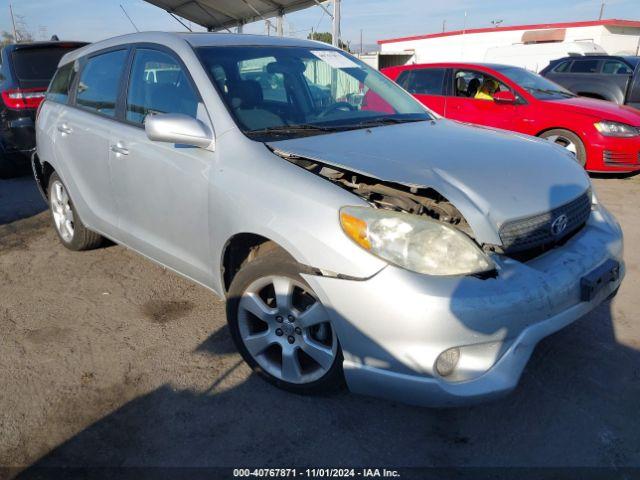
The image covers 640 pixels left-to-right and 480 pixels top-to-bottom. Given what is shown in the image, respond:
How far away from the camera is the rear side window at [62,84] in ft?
13.5

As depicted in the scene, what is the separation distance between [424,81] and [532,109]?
1875 millimetres

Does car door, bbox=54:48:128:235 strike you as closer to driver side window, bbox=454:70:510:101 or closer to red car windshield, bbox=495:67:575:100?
driver side window, bbox=454:70:510:101

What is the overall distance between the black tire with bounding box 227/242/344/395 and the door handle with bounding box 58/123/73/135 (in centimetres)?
212

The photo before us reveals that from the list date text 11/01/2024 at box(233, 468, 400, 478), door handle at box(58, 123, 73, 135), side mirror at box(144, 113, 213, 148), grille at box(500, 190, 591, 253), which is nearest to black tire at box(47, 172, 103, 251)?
door handle at box(58, 123, 73, 135)

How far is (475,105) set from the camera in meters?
7.46

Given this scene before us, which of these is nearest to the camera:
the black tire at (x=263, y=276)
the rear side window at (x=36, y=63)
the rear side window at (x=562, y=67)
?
the black tire at (x=263, y=276)

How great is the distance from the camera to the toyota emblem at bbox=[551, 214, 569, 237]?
7.66 ft

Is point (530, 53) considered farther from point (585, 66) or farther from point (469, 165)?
point (469, 165)

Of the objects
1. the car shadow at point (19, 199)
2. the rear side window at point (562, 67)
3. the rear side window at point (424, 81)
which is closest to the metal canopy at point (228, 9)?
the rear side window at point (424, 81)

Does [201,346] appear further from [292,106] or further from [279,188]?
[292,106]

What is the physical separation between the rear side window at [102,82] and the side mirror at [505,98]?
17.6 ft

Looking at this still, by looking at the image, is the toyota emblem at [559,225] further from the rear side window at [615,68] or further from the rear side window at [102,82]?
the rear side window at [615,68]

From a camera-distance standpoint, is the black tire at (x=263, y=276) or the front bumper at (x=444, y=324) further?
the black tire at (x=263, y=276)

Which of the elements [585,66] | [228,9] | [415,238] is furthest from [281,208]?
[228,9]
